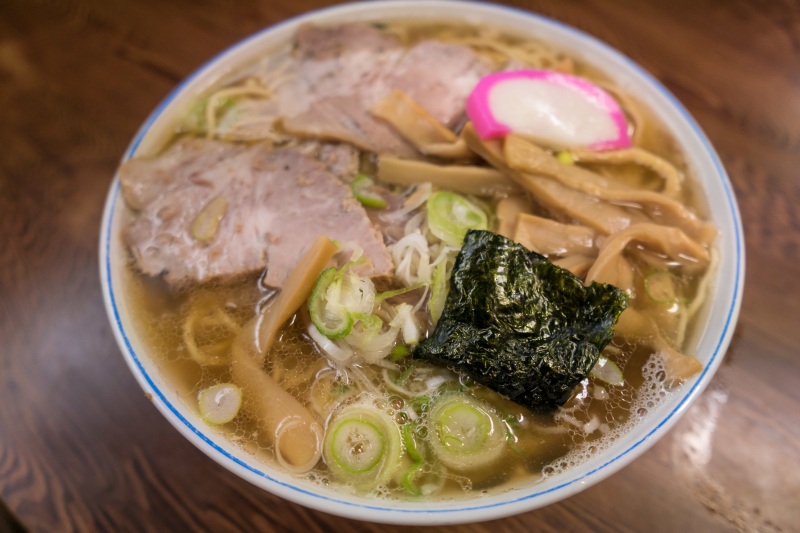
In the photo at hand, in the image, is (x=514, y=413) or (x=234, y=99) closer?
(x=514, y=413)

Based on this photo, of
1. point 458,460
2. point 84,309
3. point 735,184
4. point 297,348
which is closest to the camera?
point 458,460

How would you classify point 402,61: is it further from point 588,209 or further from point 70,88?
point 70,88

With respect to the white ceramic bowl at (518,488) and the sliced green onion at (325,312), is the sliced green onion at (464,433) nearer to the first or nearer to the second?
the white ceramic bowl at (518,488)

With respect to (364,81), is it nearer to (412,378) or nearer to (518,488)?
(412,378)

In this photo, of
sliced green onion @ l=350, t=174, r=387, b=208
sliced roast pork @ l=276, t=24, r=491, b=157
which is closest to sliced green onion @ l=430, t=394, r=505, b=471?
sliced green onion @ l=350, t=174, r=387, b=208

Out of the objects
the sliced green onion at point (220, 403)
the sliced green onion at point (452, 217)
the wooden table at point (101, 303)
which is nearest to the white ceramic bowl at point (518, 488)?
the sliced green onion at point (220, 403)

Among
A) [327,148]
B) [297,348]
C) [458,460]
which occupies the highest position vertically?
[327,148]

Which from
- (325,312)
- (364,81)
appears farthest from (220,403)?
(364,81)

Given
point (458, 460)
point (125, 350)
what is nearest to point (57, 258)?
→ point (125, 350)
